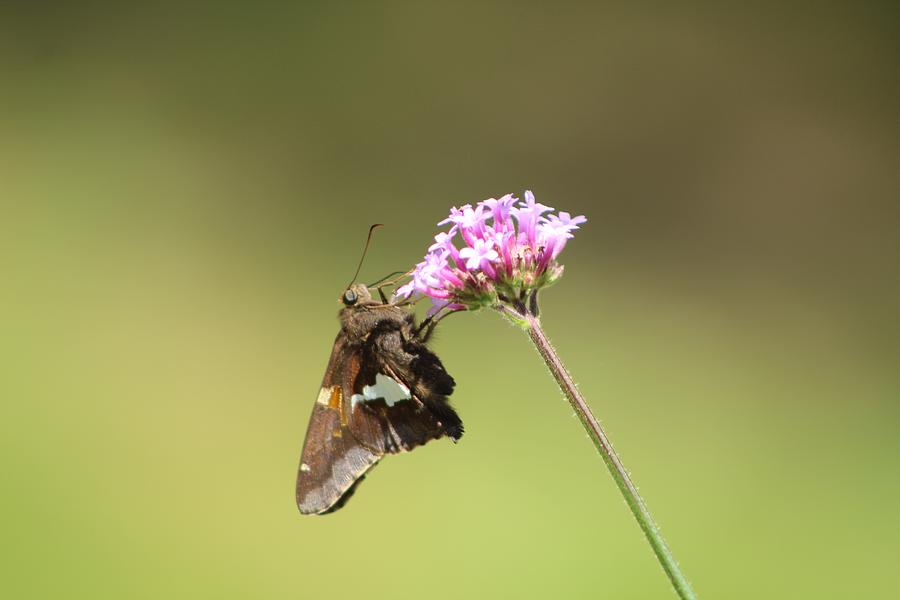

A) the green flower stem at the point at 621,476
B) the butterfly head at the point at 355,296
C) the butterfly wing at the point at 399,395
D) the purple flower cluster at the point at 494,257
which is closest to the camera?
the green flower stem at the point at 621,476

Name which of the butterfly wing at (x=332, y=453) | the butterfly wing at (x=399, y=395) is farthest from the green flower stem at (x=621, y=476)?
the butterfly wing at (x=332, y=453)

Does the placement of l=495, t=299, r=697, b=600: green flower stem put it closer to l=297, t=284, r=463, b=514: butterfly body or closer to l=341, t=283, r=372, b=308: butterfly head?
l=297, t=284, r=463, b=514: butterfly body

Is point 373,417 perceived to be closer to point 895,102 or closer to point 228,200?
point 228,200

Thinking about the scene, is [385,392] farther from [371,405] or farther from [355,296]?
[355,296]

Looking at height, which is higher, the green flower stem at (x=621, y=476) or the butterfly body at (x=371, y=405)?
the butterfly body at (x=371, y=405)

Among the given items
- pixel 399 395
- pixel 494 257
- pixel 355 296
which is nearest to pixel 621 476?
pixel 494 257

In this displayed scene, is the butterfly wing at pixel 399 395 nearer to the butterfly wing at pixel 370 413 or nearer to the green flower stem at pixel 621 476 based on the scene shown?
the butterfly wing at pixel 370 413
